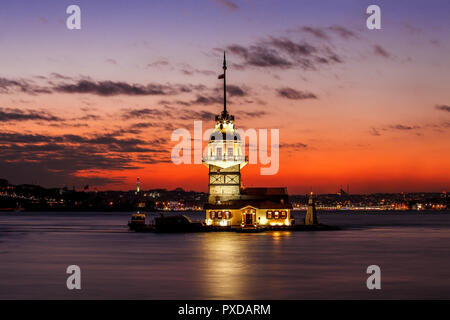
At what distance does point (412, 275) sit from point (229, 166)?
47556 millimetres

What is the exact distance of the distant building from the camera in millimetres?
83375

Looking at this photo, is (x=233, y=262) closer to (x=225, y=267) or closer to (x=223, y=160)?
(x=225, y=267)

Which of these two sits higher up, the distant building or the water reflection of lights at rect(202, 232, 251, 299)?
the distant building

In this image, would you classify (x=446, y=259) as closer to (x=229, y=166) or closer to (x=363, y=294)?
(x=363, y=294)

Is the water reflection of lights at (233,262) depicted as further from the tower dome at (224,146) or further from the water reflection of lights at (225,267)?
the tower dome at (224,146)

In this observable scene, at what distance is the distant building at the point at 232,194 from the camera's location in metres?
83.4

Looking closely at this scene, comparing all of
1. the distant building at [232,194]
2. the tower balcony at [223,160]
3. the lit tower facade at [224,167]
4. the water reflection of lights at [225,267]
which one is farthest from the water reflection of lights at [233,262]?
the tower balcony at [223,160]

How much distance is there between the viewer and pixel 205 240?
69.6 meters

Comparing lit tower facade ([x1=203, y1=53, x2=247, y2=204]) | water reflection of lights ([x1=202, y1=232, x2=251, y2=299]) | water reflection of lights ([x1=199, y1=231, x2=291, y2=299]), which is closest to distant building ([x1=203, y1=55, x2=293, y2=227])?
lit tower facade ([x1=203, y1=53, x2=247, y2=204])

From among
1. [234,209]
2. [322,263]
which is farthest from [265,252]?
[234,209]

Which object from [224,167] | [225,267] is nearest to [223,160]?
[224,167]

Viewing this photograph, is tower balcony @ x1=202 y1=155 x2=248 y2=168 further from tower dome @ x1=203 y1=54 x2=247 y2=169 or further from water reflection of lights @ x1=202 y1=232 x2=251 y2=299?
water reflection of lights @ x1=202 y1=232 x2=251 y2=299

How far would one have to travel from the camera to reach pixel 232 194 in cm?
8481
